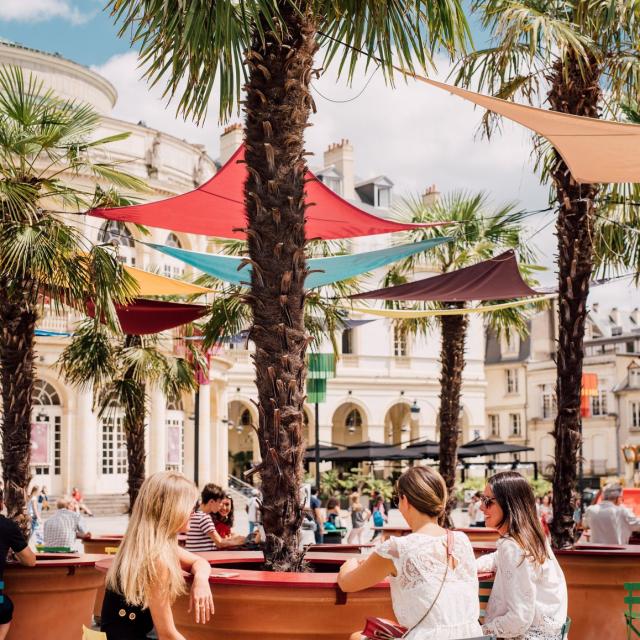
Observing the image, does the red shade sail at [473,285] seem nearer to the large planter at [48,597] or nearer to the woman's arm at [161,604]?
the large planter at [48,597]

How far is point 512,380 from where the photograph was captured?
64688 millimetres

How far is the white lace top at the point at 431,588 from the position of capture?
3.89 metres

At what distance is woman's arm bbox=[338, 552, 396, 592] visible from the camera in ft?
13.1

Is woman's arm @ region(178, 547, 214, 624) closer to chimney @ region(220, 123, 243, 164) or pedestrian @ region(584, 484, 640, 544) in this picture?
pedestrian @ region(584, 484, 640, 544)

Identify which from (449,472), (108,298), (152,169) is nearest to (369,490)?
(152,169)

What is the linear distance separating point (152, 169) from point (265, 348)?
1131 inches

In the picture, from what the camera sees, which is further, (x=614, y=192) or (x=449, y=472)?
(x=449, y=472)

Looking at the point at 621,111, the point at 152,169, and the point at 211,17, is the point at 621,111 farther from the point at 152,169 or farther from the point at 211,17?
the point at 152,169

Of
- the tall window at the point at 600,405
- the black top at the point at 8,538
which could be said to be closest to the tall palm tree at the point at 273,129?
the black top at the point at 8,538

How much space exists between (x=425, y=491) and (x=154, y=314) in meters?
9.61

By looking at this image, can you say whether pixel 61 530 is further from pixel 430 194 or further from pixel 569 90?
pixel 430 194

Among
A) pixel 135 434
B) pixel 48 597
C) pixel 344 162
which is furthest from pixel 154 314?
pixel 344 162

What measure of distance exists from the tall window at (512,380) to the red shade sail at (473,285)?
52.7 metres

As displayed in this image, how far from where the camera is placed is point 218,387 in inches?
1464
